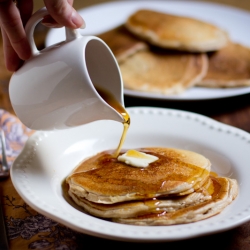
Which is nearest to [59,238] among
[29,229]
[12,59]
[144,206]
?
[29,229]

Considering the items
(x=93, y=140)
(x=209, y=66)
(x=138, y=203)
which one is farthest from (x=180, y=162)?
(x=209, y=66)

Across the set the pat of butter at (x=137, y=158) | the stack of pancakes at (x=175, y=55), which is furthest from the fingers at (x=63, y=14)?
the stack of pancakes at (x=175, y=55)

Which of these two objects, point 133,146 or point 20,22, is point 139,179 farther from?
point 20,22

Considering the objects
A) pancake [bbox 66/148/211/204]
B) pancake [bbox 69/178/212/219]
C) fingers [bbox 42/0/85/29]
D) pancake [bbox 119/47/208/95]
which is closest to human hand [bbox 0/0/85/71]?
fingers [bbox 42/0/85/29]

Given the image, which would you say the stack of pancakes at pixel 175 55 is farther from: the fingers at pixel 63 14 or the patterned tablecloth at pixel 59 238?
the patterned tablecloth at pixel 59 238

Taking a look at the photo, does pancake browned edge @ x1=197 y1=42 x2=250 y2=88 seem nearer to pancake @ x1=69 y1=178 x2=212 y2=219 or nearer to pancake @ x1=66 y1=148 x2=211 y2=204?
pancake @ x1=66 y1=148 x2=211 y2=204

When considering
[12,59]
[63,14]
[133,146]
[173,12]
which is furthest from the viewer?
[173,12]
